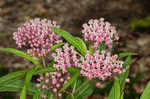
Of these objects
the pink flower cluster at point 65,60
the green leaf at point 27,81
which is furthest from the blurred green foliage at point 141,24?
the green leaf at point 27,81

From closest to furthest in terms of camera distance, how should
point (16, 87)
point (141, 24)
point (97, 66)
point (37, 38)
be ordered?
point (97, 66)
point (37, 38)
point (16, 87)
point (141, 24)

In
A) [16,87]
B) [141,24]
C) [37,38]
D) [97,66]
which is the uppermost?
[141,24]

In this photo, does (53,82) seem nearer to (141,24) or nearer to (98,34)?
(98,34)

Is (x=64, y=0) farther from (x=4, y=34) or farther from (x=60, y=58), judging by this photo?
(x=60, y=58)

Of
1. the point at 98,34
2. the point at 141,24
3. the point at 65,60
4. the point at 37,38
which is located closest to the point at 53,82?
the point at 65,60

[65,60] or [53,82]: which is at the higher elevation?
[65,60]

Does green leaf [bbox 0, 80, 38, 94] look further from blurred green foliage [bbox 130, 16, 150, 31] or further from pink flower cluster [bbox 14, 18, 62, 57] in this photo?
blurred green foliage [bbox 130, 16, 150, 31]

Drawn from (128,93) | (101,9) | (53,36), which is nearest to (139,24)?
(101,9)

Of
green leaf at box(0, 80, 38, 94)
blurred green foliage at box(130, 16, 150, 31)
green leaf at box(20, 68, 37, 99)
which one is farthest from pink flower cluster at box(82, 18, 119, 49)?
blurred green foliage at box(130, 16, 150, 31)
